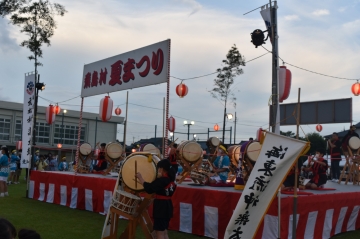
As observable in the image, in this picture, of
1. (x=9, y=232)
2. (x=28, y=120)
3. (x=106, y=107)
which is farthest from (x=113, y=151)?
(x=9, y=232)

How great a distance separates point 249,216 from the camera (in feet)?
15.7

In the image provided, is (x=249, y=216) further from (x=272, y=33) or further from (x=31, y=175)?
(x=31, y=175)

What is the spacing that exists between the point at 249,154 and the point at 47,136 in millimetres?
35543

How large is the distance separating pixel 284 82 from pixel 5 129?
3505cm

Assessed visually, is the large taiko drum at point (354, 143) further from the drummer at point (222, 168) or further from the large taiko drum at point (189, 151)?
the large taiko drum at point (189, 151)

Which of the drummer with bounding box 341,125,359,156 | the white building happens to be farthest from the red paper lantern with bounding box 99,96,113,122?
the white building

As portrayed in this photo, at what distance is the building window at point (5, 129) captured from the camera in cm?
3756

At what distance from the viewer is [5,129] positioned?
37875 millimetres

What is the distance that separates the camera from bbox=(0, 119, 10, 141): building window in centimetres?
3756

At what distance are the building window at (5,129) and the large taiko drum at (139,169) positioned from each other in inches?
1390

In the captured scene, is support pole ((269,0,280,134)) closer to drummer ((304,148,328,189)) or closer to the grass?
drummer ((304,148,328,189))

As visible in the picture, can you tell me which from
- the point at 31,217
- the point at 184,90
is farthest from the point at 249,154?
the point at 184,90

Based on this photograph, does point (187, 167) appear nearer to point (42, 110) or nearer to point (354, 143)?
point (354, 143)

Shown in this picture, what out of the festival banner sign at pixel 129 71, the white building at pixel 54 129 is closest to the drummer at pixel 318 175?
the festival banner sign at pixel 129 71
